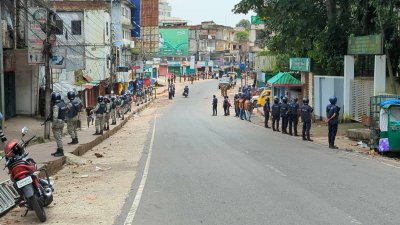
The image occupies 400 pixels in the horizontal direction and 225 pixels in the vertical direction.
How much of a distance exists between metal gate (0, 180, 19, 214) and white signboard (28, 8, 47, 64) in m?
12.4

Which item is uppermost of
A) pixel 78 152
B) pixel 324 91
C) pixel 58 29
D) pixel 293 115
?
pixel 58 29

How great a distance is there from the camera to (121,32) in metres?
63.1

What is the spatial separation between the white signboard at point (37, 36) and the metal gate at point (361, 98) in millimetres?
14244

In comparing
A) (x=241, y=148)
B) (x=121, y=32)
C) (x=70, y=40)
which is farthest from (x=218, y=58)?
(x=241, y=148)

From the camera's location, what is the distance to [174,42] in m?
110

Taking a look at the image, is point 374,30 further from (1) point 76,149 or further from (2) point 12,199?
(2) point 12,199

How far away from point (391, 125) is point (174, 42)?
95.9 m

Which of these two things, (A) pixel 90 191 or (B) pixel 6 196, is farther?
(A) pixel 90 191

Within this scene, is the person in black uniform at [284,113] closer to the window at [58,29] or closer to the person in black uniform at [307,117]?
the person in black uniform at [307,117]

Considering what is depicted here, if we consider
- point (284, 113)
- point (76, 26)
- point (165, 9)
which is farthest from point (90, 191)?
point (165, 9)

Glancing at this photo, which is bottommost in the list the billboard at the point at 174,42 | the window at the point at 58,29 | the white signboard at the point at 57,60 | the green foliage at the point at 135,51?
the white signboard at the point at 57,60

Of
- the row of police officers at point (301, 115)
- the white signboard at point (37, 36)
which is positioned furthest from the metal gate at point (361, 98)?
the white signboard at point (37, 36)

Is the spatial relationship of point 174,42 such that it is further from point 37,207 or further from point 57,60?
point 37,207

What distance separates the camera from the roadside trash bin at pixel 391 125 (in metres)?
16.4
